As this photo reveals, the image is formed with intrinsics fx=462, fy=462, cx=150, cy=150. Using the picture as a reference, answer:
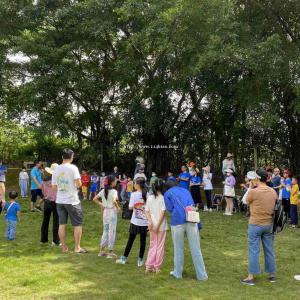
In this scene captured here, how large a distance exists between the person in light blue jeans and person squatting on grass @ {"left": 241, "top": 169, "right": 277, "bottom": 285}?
2.31ft

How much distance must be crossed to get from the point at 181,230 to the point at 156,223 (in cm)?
55

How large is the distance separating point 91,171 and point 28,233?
36.3 ft

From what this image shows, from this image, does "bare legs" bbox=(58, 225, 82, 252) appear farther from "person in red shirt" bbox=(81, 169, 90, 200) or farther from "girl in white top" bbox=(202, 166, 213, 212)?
"person in red shirt" bbox=(81, 169, 90, 200)

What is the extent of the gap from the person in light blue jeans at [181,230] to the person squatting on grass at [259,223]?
703 mm

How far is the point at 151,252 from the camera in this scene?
280 inches

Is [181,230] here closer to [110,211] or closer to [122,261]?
[122,261]

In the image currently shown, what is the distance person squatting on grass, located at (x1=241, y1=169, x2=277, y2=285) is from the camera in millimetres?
6469

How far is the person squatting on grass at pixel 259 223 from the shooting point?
21.2 feet

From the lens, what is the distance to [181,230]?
661cm

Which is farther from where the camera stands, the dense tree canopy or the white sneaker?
the dense tree canopy

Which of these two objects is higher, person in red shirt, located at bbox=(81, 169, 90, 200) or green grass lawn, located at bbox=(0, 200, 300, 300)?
person in red shirt, located at bbox=(81, 169, 90, 200)

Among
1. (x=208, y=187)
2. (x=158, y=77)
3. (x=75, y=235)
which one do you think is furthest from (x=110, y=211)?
(x=158, y=77)

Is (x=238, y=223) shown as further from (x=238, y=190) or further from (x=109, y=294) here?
(x=109, y=294)

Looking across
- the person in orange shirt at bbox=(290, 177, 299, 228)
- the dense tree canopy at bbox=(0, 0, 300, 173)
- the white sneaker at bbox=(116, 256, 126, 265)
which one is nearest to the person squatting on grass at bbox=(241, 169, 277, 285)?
the white sneaker at bbox=(116, 256, 126, 265)
